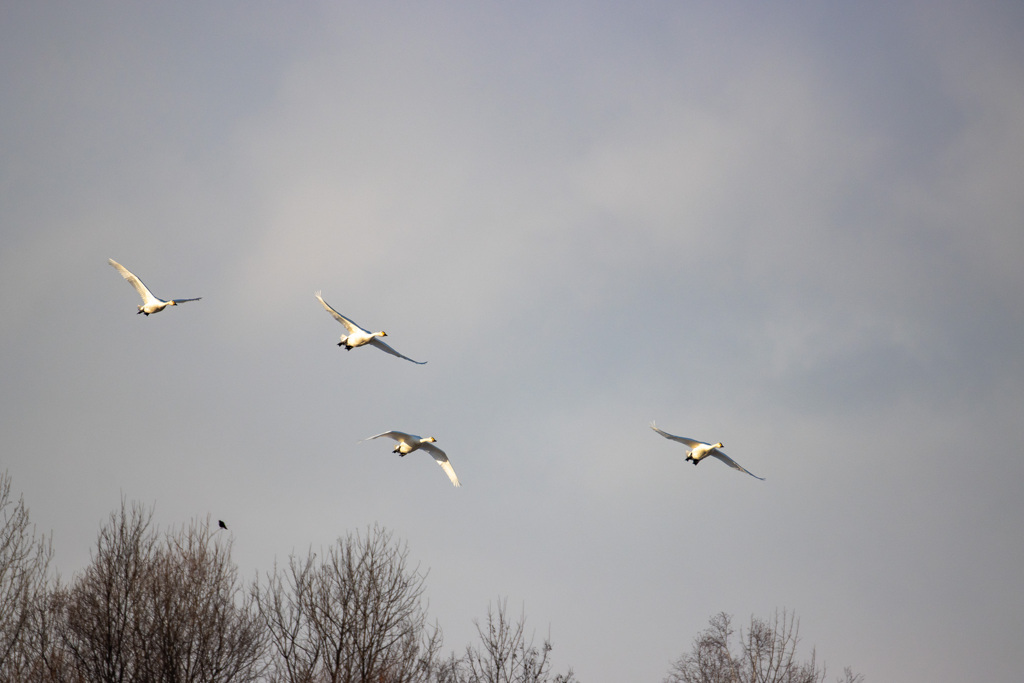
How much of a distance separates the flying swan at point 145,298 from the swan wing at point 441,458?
889cm

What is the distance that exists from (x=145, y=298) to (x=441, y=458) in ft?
35.8

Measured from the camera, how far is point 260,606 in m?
24.5

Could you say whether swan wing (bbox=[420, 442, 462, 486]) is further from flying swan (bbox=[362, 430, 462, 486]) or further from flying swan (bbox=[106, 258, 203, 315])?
flying swan (bbox=[106, 258, 203, 315])

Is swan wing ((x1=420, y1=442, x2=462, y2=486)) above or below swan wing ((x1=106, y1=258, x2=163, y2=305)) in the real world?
below

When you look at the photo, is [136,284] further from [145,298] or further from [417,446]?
[417,446]

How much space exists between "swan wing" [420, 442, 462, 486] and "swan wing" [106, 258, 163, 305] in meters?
9.67

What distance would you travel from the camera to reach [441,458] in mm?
28219

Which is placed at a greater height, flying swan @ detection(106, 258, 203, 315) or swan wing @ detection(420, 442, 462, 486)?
flying swan @ detection(106, 258, 203, 315)

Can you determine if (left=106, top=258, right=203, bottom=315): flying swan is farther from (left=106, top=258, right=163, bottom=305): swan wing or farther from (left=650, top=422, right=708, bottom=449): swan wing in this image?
(left=650, top=422, right=708, bottom=449): swan wing

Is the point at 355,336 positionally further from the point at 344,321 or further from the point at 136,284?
the point at 136,284

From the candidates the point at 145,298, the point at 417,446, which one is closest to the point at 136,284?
the point at 145,298

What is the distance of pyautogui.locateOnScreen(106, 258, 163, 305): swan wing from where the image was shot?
28.3 meters

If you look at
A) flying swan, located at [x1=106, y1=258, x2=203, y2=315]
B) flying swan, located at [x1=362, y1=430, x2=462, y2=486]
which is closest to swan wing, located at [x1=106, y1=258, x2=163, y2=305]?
flying swan, located at [x1=106, y1=258, x2=203, y2=315]

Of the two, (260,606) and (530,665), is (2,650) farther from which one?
(530,665)
